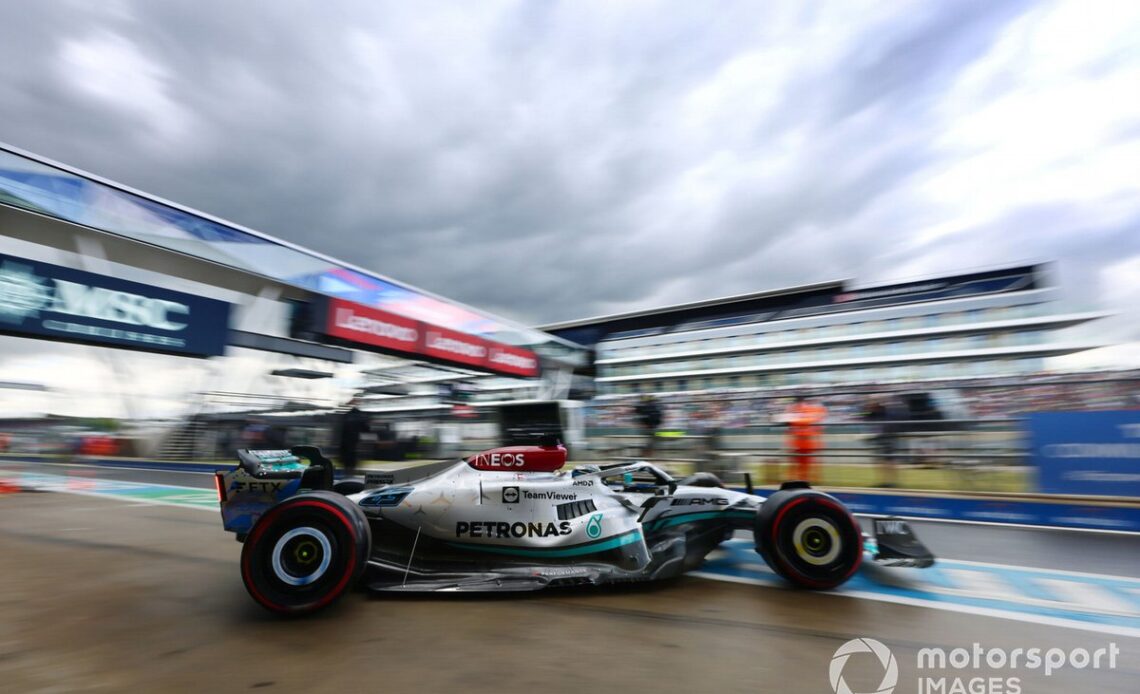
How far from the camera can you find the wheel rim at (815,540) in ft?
12.5

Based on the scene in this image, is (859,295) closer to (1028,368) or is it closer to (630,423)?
(1028,368)

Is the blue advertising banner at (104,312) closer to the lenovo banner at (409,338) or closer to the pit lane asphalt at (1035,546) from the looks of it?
the lenovo banner at (409,338)

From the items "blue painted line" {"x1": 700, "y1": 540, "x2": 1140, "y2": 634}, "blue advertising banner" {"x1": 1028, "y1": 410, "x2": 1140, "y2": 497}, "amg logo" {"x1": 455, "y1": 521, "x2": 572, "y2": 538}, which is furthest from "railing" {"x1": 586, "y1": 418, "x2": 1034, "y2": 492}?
"amg logo" {"x1": 455, "y1": 521, "x2": 572, "y2": 538}

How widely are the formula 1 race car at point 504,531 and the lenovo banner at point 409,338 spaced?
28.3ft

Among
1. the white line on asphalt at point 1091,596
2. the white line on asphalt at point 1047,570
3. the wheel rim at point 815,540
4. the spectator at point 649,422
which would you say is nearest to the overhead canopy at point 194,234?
the spectator at point 649,422

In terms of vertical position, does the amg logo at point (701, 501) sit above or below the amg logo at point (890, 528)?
above

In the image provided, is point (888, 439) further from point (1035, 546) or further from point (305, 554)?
point (305, 554)

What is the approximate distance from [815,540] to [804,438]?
507 centimetres

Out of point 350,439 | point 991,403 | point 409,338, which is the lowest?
point 350,439

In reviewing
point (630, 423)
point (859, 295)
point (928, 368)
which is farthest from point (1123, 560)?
point (859, 295)

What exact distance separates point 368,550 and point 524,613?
109 cm

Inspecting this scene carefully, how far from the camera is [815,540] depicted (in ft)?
12.6

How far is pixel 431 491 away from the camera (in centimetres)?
391

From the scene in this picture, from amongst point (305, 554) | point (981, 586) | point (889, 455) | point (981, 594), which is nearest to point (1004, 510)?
point (889, 455)
